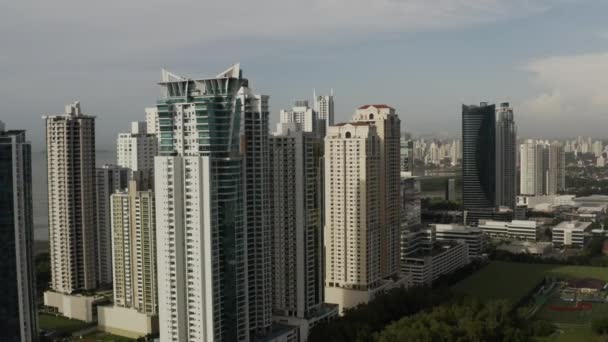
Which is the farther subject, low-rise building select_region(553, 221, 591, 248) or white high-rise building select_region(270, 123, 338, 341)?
low-rise building select_region(553, 221, 591, 248)

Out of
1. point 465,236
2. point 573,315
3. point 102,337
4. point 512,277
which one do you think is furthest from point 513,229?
point 102,337

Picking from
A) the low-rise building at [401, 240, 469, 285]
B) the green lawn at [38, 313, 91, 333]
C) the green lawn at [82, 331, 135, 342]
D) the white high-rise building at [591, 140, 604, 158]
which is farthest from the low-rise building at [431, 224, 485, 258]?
the white high-rise building at [591, 140, 604, 158]

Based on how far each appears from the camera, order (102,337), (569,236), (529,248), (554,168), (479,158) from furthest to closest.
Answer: (554,168) → (479,158) → (569,236) → (529,248) → (102,337)

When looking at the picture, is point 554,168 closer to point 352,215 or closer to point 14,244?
point 352,215

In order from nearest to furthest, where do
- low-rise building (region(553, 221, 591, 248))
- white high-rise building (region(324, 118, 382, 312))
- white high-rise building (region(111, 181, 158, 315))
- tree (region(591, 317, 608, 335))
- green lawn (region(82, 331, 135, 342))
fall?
tree (region(591, 317, 608, 335)) → green lawn (region(82, 331, 135, 342)) → white high-rise building (region(111, 181, 158, 315)) → white high-rise building (region(324, 118, 382, 312)) → low-rise building (region(553, 221, 591, 248))

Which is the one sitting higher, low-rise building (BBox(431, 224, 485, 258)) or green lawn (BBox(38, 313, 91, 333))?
low-rise building (BBox(431, 224, 485, 258))

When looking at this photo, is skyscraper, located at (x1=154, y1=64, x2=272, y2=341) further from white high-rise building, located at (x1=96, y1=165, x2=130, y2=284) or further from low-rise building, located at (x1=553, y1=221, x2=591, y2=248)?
low-rise building, located at (x1=553, y1=221, x2=591, y2=248)

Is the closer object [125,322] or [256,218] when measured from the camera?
[256,218]
